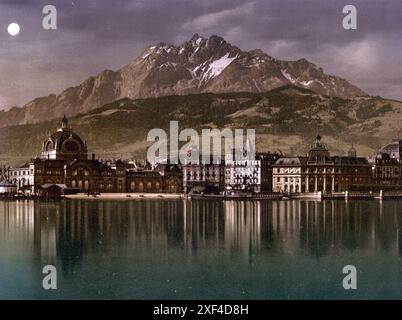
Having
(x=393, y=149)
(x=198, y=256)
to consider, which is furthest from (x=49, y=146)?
(x=198, y=256)

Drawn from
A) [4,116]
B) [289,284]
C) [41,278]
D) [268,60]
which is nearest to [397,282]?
[289,284]

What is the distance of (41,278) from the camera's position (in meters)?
15.0

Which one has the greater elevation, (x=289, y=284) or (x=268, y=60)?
(x=268, y=60)

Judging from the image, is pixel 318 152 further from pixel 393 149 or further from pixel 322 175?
pixel 393 149

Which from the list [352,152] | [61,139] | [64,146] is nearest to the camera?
[61,139]

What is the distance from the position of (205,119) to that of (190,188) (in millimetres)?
4878

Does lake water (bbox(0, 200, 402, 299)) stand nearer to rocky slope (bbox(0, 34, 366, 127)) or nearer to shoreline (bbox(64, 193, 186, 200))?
rocky slope (bbox(0, 34, 366, 127))

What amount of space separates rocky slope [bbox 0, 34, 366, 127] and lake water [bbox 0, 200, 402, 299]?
9.46 metres

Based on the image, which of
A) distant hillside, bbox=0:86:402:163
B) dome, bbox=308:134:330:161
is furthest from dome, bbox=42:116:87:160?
dome, bbox=308:134:330:161

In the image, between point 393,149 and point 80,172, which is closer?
point 80,172

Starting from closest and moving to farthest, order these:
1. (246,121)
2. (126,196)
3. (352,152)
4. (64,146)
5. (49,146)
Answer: (126,196)
(49,146)
(64,146)
(352,152)
(246,121)

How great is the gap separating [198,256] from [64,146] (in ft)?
107

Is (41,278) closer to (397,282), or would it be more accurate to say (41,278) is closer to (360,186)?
(397,282)

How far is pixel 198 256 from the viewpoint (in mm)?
17359
